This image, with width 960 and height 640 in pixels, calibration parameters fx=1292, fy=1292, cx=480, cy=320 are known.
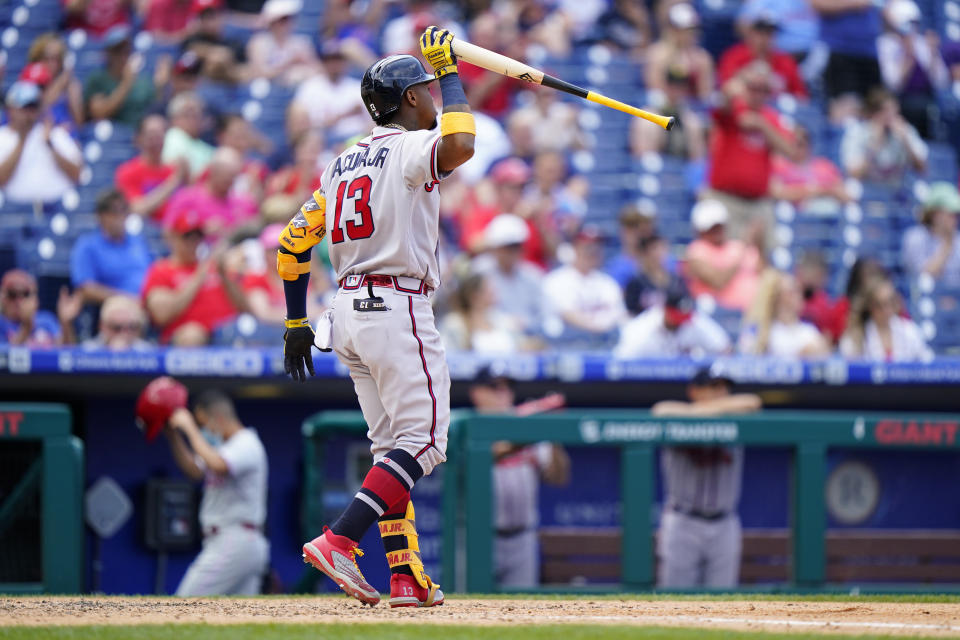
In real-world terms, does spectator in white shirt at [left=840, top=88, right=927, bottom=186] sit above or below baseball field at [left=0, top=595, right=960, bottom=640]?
above

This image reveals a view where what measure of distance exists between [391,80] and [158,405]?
2946 millimetres

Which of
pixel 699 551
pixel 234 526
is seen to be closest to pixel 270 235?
pixel 234 526

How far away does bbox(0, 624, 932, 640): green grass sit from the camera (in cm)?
339

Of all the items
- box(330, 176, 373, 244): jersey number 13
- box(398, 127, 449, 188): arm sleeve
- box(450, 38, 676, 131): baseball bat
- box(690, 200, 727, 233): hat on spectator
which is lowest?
box(330, 176, 373, 244): jersey number 13

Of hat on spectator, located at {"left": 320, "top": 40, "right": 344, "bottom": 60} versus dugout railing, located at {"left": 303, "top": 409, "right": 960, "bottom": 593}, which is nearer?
dugout railing, located at {"left": 303, "top": 409, "right": 960, "bottom": 593}

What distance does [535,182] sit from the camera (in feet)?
31.9

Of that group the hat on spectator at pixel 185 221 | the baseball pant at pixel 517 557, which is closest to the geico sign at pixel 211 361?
the hat on spectator at pixel 185 221

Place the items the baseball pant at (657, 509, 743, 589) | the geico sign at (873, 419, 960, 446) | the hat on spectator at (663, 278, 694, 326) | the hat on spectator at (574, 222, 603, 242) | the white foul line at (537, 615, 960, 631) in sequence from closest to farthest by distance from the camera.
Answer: the white foul line at (537, 615, 960, 631), the geico sign at (873, 419, 960, 446), the baseball pant at (657, 509, 743, 589), the hat on spectator at (663, 278, 694, 326), the hat on spectator at (574, 222, 603, 242)

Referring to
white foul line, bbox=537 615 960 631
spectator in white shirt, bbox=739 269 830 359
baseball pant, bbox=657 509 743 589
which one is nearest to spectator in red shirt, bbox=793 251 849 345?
spectator in white shirt, bbox=739 269 830 359

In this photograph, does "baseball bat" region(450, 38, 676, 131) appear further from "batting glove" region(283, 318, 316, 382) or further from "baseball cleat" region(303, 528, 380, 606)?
"baseball cleat" region(303, 528, 380, 606)

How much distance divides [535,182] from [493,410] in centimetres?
329

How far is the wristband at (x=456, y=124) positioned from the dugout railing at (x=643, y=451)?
2519 mm

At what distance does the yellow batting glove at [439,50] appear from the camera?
3.94 metres

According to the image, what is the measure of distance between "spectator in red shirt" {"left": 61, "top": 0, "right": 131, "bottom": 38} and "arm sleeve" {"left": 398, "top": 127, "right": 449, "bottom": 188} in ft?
24.5
